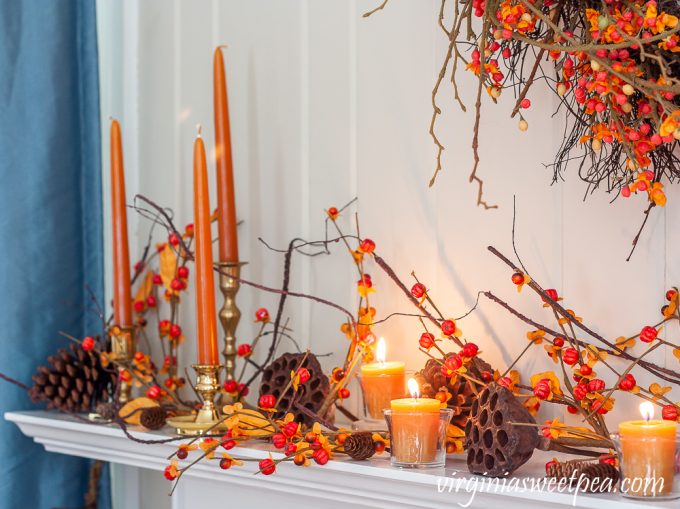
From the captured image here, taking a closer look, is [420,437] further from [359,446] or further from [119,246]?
[119,246]

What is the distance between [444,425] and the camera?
860 millimetres

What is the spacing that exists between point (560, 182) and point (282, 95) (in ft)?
1.45

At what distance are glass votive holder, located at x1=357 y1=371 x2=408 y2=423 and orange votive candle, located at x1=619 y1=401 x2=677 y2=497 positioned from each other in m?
0.30

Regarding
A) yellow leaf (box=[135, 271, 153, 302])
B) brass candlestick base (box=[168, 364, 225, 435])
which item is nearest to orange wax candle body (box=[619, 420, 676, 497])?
brass candlestick base (box=[168, 364, 225, 435])

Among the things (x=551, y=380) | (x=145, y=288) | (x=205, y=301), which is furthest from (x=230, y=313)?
(x=551, y=380)

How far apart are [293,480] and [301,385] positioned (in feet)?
0.36

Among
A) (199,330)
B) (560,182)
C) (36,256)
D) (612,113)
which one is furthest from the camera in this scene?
(36,256)

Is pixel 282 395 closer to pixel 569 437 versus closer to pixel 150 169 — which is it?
pixel 569 437

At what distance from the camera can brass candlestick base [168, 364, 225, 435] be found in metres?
1.06

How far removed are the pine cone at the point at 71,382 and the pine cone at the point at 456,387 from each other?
0.53m

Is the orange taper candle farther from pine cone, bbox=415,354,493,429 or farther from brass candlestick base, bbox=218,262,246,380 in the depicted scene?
pine cone, bbox=415,354,493,429

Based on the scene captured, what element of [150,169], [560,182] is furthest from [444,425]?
[150,169]

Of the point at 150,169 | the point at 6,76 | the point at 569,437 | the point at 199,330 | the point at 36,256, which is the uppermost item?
the point at 6,76

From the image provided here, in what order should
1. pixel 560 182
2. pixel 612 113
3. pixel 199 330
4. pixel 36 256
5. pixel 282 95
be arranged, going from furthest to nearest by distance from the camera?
pixel 36 256, pixel 282 95, pixel 199 330, pixel 560 182, pixel 612 113
